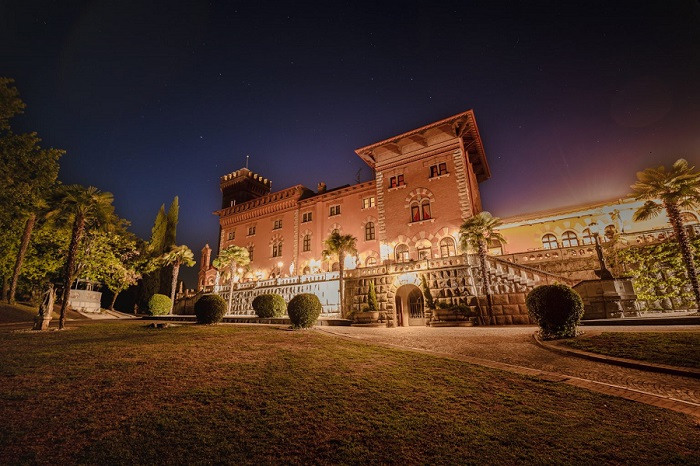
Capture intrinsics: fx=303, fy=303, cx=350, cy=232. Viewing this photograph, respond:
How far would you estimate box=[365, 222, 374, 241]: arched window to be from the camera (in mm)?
30900

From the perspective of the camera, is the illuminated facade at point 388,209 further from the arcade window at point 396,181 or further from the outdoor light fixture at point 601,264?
the outdoor light fixture at point 601,264

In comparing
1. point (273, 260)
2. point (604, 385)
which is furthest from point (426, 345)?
point (273, 260)

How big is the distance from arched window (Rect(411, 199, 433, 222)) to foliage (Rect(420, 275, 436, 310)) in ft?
23.5

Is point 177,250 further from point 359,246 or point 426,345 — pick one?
point 426,345

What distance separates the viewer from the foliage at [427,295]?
Result: 21.0 metres

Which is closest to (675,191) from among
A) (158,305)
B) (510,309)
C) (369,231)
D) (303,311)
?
(510,309)

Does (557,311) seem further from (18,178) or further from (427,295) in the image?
(18,178)

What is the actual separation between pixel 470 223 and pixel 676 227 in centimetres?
1012

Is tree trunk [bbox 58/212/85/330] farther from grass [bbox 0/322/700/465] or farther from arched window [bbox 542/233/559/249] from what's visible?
arched window [bbox 542/233/559/249]

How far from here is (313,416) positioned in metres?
4.46

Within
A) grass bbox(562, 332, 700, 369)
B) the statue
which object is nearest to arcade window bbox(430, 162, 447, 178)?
grass bbox(562, 332, 700, 369)

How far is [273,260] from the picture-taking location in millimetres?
36875

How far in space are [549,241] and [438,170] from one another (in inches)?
467

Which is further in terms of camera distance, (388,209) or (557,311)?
(388,209)
